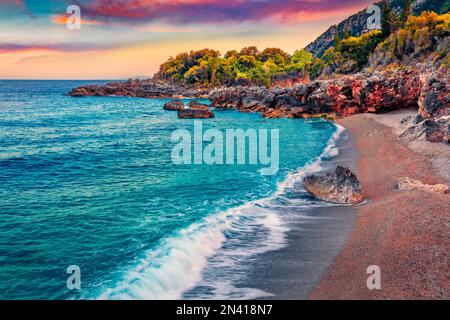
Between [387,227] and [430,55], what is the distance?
80.0m

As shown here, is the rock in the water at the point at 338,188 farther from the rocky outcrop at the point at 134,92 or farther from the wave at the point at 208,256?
the rocky outcrop at the point at 134,92

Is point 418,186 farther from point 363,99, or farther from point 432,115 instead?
point 363,99

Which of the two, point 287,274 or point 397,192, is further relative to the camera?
point 397,192

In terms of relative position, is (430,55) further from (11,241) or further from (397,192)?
(11,241)

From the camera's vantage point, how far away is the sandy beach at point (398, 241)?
994 centimetres

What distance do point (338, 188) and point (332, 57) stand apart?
117 metres

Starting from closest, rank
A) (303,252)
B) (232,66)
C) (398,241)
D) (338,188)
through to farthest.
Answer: (398,241) → (303,252) → (338,188) → (232,66)

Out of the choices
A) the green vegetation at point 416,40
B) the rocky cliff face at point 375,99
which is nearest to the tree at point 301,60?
the green vegetation at point 416,40

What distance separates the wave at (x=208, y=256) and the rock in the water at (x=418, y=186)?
6868mm

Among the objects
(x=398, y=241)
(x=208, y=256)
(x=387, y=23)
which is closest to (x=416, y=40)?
(x=387, y=23)

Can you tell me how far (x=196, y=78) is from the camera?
155750mm

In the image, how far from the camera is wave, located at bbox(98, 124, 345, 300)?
11211 millimetres

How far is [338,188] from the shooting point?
19234 mm
